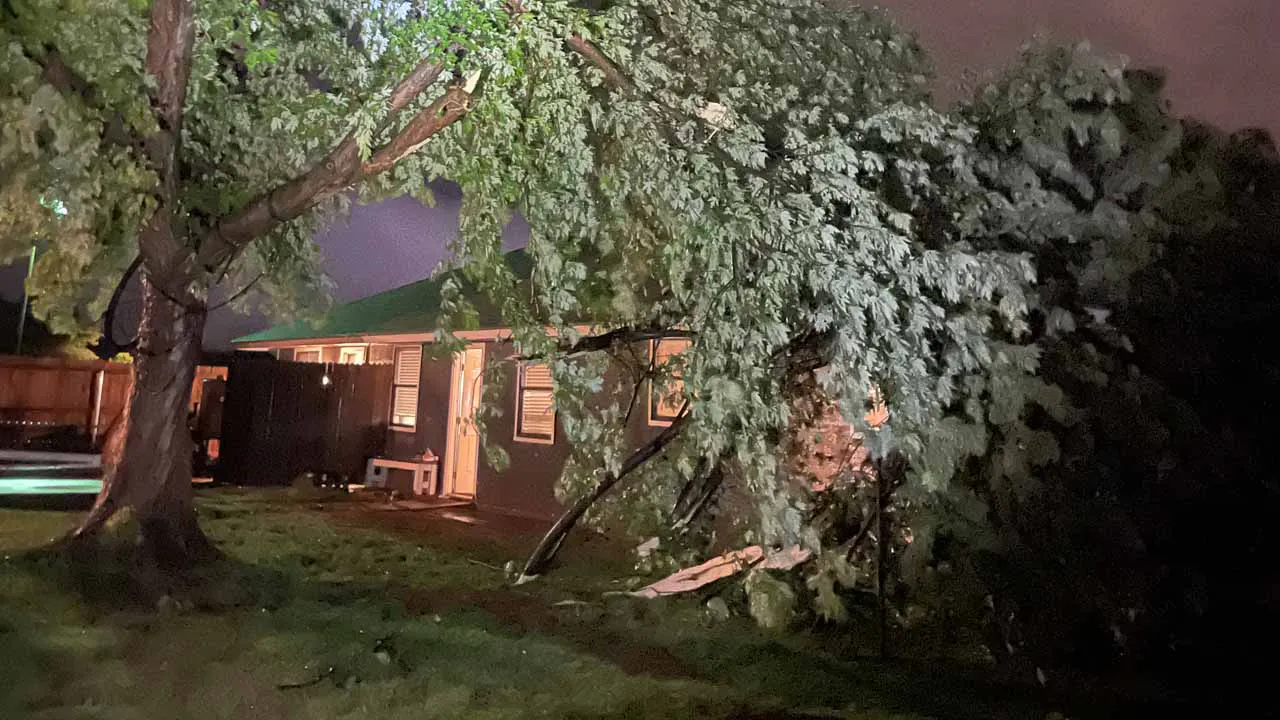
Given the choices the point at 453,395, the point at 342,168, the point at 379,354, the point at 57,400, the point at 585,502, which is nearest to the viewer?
the point at 342,168

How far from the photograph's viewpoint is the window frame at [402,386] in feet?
53.2

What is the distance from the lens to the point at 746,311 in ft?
17.4

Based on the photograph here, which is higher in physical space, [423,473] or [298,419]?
[298,419]

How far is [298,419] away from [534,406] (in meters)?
5.16

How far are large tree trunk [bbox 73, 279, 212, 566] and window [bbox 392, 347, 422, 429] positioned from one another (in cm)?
812

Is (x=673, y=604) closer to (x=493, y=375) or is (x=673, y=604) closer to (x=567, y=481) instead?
(x=567, y=481)

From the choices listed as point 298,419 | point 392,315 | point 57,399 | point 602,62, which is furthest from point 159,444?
point 57,399

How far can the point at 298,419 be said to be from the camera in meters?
16.2

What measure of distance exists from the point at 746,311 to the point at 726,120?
4.42 feet

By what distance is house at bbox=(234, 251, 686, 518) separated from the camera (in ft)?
42.7

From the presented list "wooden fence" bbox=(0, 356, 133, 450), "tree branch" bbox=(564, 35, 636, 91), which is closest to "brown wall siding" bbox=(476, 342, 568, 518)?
"tree branch" bbox=(564, 35, 636, 91)

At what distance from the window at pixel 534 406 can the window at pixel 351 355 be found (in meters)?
5.84

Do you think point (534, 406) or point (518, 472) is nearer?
point (534, 406)

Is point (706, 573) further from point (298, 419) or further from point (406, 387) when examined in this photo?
point (298, 419)
